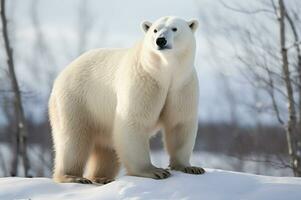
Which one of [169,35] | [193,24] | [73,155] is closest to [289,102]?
[193,24]

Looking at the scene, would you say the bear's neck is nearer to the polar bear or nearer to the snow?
the polar bear

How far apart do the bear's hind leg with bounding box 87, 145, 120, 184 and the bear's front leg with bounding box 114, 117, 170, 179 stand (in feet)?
2.98

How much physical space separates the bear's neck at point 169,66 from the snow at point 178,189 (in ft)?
2.67

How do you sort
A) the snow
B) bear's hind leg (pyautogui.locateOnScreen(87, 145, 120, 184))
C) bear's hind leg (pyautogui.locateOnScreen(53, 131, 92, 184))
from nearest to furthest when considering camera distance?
the snow < bear's hind leg (pyautogui.locateOnScreen(53, 131, 92, 184)) < bear's hind leg (pyautogui.locateOnScreen(87, 145, 120, 184))

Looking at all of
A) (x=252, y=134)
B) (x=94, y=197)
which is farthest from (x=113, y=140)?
(x=252, y=134)

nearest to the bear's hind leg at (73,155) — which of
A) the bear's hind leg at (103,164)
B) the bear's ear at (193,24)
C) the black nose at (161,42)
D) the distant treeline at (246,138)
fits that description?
the bear's hind leg at (103,164)

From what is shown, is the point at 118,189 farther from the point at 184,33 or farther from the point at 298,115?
the point at 298,115

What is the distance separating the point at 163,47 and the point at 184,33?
1.07ft

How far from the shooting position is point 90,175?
652 cm

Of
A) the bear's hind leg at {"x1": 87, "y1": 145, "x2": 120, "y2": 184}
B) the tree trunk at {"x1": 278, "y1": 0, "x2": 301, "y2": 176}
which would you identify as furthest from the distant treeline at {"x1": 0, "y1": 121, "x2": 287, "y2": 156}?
the bear's hind leg at {"x1": 87, "y1": 145, "x2": 120, "y2": 184}

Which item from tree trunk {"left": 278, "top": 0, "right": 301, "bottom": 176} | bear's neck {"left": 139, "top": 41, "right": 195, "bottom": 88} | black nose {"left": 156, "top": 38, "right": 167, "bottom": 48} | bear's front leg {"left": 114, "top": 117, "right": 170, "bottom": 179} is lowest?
tree trunk {"left": 278, "top": 0, "right": 301, "bottom": 176}

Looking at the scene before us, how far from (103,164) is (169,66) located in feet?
4.98

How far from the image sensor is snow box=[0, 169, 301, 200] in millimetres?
4867

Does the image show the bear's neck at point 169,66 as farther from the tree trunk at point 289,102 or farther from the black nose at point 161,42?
the tree trunk at point 289,102
